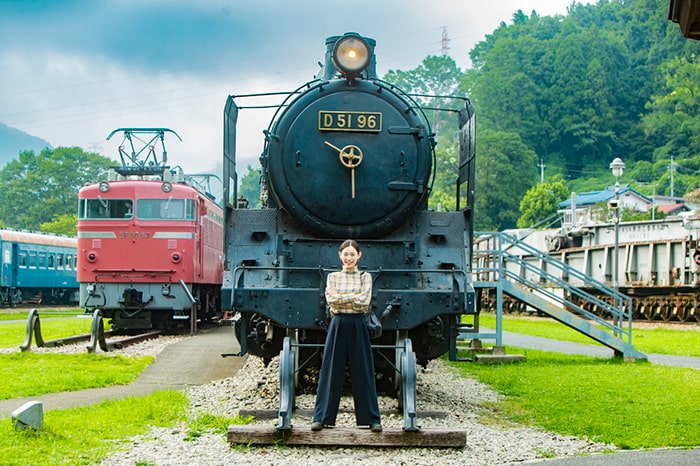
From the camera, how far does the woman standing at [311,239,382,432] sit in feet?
23.5

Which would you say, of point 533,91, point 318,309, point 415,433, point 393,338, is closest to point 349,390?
point 393,338

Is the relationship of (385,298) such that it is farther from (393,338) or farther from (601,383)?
(601,383)

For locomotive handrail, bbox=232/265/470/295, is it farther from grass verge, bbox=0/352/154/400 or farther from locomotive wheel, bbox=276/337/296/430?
grass verge, bbox=0/352/154/400

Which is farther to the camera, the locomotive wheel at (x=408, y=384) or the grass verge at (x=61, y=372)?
the grass verge at (x=61, y=372)

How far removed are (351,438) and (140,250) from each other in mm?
12878

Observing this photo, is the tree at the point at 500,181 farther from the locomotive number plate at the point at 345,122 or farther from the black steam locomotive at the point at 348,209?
the locomotive number plate at the point at 345,122

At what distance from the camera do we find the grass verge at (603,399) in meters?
7.82

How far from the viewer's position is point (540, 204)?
238ft

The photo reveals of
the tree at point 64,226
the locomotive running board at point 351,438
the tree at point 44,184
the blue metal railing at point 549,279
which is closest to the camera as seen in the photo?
the locomotive running board at point 351,438

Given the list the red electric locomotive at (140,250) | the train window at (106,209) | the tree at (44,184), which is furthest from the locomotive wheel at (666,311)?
the tree at (44,184)

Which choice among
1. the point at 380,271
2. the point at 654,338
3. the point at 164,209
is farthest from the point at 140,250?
the point at 654,338

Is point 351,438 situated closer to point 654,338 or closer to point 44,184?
point 654,338

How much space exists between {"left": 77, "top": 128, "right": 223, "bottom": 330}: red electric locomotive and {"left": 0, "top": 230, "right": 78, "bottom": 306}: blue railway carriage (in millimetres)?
17734

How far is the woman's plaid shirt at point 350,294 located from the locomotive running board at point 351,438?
1034 mm
